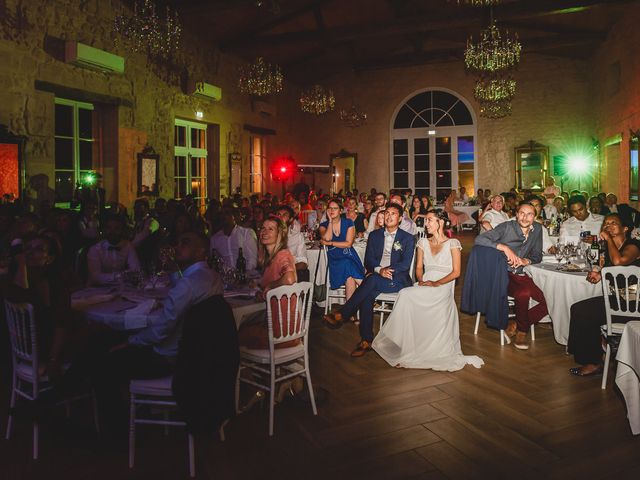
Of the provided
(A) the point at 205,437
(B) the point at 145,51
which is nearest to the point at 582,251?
(A) the point at 205,437

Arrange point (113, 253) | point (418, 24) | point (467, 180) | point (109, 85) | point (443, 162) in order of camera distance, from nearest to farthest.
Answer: point (113, 253) → point (109, 85) → point (418, 24) → point (467, 180) → point (443, 162)

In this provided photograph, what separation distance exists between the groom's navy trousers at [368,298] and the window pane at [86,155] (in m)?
5.65

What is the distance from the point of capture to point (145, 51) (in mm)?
9641

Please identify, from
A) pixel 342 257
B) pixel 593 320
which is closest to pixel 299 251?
pixel 342 257

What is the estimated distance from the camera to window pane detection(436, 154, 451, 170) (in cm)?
1752

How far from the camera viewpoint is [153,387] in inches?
117

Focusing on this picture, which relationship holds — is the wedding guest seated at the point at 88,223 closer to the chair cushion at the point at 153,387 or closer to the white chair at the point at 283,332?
the white chair at the point at 283,332

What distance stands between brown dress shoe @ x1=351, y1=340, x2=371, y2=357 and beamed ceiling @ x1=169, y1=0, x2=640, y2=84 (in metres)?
6.85

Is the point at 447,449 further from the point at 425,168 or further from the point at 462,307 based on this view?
the point at 425,168

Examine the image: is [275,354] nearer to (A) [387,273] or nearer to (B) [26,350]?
(B) [26,350]

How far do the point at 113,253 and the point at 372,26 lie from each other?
9.84 m

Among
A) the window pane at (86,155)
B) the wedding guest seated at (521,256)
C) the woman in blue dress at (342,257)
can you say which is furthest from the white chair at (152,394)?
the window pane at (86,155)

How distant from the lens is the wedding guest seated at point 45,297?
3201mm

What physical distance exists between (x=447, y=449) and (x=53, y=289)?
98.0 inches
